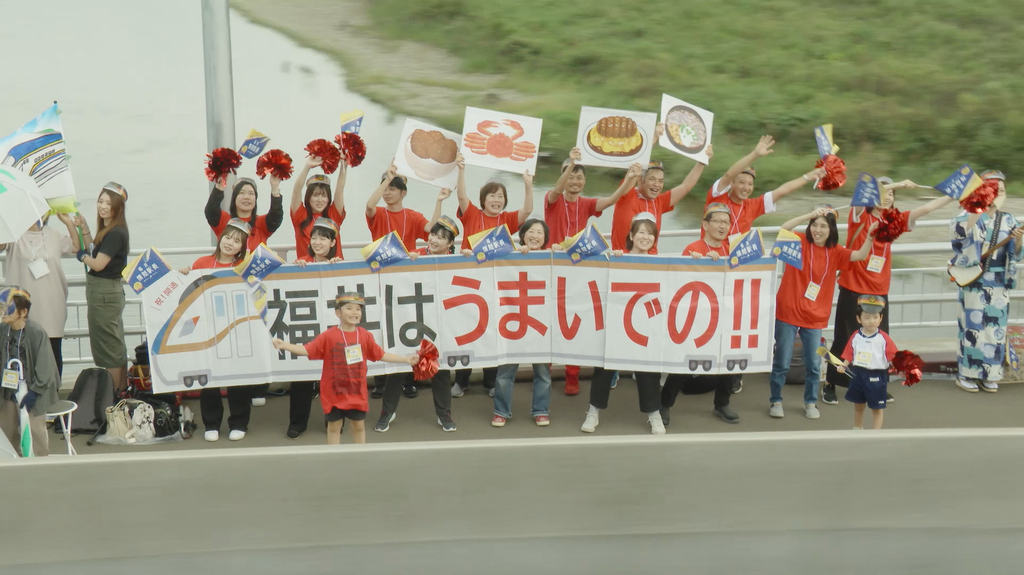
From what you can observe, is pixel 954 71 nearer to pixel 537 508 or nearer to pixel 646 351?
pixel 646 351

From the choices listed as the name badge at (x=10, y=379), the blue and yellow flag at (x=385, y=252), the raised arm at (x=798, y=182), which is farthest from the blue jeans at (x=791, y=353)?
the name badge at (x=10, y=379)

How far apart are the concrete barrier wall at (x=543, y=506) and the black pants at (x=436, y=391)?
12.2 feet

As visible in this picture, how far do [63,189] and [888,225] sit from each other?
5.68 meters

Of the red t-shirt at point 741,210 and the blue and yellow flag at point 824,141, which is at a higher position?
the blue and yellow flag at point 824,141

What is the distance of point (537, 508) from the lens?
4.56m

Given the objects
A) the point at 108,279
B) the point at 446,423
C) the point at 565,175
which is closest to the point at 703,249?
the point at 565,175

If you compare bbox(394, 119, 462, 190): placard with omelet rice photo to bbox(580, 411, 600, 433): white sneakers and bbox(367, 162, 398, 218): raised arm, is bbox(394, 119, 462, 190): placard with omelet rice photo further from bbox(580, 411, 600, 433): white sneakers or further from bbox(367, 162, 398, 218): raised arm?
bbox(580, 411, 600, 433): white sneakers

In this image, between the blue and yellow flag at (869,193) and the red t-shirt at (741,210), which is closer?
the blue and yellow flag at (869,193)

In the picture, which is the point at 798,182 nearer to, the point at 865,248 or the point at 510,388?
the point at 865,248

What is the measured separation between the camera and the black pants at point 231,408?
809 cm

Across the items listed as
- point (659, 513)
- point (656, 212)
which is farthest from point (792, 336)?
point (659, 513)

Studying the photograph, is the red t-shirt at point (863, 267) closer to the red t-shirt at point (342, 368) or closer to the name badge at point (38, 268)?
the red t-shirt at point (342, 368)

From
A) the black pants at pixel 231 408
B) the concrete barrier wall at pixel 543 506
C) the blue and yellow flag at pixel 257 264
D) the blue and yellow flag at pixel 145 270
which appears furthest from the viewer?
the black pants at pixel 231 408

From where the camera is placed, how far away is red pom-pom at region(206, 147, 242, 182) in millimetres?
8477
